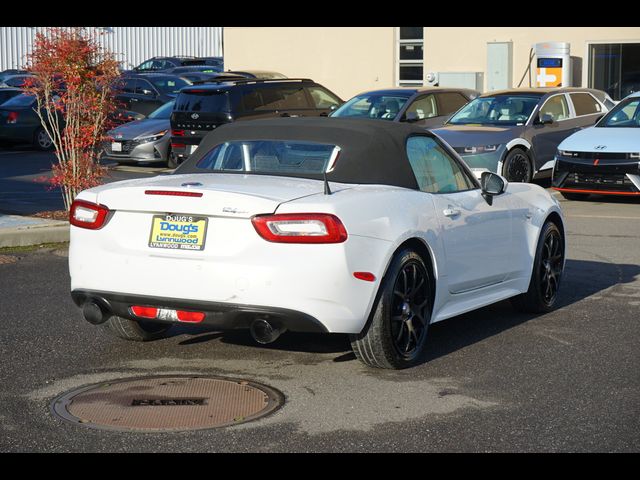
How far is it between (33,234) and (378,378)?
6.19 meters

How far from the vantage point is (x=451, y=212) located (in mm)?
7195

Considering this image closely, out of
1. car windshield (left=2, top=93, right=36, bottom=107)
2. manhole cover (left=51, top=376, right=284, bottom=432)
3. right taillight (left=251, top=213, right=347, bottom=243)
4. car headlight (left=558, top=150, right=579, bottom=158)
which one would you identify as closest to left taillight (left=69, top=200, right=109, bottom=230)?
manhole cover (left=51, top=376, right=284, bottom=432)

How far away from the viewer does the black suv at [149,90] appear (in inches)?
1086

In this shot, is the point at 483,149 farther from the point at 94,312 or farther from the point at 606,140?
the point at 94,312

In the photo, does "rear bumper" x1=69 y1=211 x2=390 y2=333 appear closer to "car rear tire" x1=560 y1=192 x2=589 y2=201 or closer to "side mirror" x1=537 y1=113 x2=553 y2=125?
"car rear tire" x1=560 y1=192 x2=589 y2=201

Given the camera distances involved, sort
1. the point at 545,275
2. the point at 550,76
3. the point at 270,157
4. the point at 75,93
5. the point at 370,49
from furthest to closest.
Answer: the point at 370,49 → the point at 550,76 → the point at 75,93 → the point at 545,275 → the point at 270,157

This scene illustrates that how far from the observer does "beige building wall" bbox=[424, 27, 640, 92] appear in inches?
1011

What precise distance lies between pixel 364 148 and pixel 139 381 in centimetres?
199

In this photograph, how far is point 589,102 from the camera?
19469 mm

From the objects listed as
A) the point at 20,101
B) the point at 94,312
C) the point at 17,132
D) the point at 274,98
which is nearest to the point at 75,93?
the point at 94,312

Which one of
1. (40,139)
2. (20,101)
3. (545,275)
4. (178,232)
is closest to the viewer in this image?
(178,232)

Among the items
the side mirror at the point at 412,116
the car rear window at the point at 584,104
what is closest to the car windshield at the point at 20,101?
the side mirror at the point at 412,116
